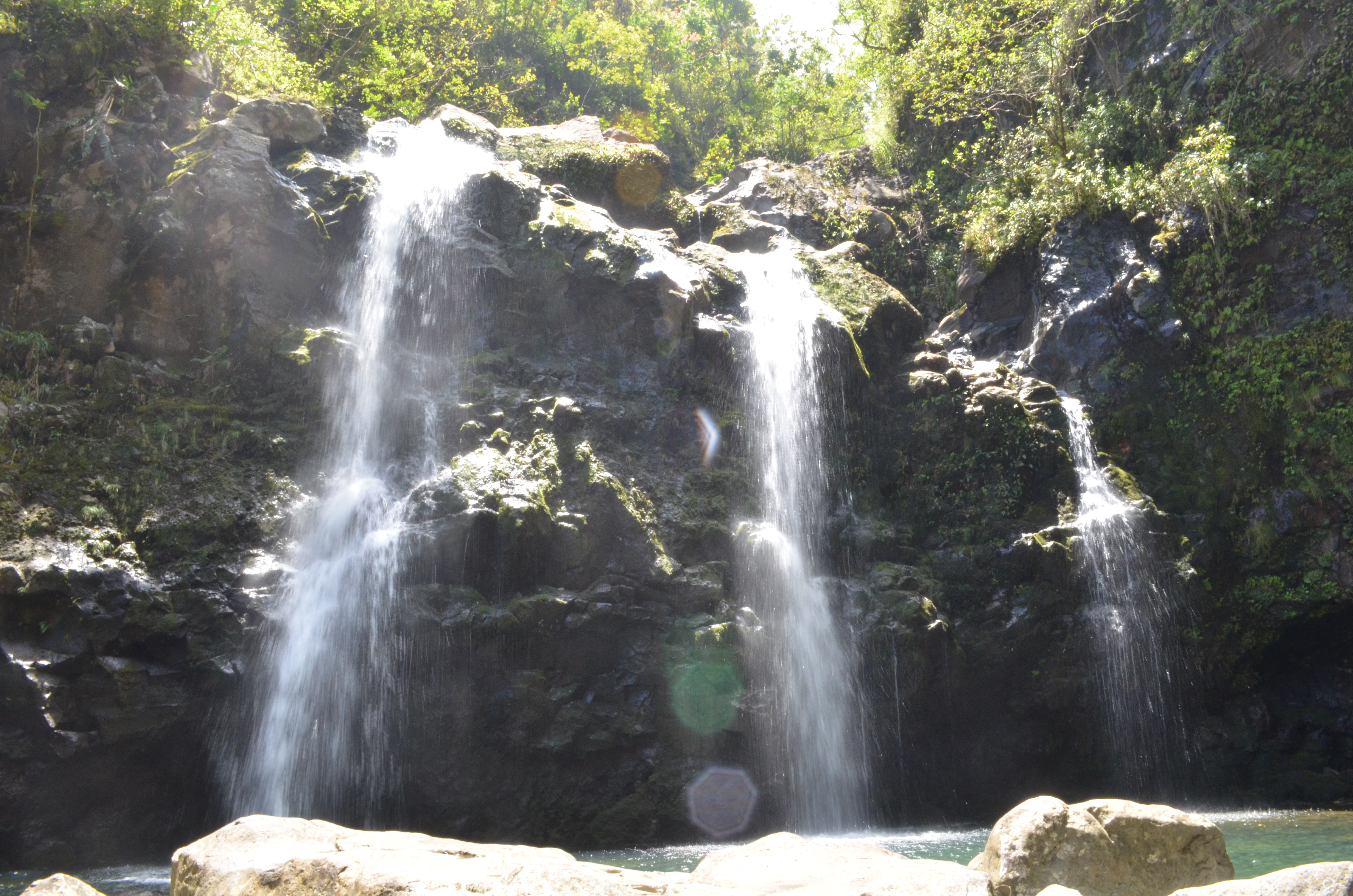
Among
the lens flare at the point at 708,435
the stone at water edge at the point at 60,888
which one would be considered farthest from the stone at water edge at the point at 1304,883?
the lens flare at the point at 708,435

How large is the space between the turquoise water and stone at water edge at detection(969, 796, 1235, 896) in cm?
188

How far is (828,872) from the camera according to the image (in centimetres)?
528

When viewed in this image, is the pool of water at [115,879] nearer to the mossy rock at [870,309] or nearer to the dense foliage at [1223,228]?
the mossy rock at [870,309]

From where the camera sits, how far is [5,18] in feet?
36.5

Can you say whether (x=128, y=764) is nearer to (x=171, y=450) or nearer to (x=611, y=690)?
(x=171, y=450)

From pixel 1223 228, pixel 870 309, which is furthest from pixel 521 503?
pixel 1223 228

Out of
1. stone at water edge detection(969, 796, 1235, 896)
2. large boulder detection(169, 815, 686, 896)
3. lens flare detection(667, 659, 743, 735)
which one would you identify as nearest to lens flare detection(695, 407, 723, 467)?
lens flare detection(667, 659, 743, 735)

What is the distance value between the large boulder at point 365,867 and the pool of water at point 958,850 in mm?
2892

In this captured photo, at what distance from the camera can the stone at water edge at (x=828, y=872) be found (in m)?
4.80

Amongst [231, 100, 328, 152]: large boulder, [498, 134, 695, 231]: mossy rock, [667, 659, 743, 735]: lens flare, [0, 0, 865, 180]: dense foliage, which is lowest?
[667, 659, 743, 735]: lens flare

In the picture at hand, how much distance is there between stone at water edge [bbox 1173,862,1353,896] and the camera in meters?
Result: 3.31

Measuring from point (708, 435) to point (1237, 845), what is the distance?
7266 mm

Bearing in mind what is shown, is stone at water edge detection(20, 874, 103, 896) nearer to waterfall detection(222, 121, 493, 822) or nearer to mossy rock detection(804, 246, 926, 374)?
waterfall detection(222, 121, 493, 822)

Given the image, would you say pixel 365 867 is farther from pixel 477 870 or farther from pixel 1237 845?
pixel 1237 845
